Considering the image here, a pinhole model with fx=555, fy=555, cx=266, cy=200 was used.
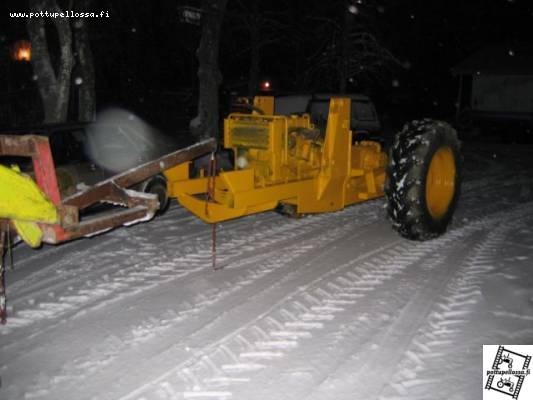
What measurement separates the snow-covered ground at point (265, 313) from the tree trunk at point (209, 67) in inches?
312

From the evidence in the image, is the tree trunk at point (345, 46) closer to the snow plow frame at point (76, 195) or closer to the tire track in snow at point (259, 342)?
the tire track in snow at point (259, 342)

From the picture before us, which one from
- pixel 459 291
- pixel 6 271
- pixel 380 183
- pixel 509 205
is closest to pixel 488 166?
pixel 509 205

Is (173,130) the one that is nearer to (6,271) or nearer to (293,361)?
(6,271)

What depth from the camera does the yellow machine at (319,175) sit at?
20.6ft

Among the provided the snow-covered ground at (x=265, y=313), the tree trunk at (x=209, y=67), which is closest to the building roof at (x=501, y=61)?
the tree trunk at (x=209, y=67)

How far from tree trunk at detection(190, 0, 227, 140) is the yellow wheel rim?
344 inches

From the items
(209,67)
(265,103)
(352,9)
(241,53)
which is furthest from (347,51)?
(265,103)

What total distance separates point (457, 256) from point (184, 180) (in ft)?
10.8

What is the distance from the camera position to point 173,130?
78.0 ft

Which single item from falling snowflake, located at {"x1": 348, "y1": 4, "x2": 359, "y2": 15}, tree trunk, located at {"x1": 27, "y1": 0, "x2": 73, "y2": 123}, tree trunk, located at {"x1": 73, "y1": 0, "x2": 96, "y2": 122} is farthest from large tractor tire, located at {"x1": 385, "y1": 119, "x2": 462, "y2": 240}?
falling snowflake, located at {"x1": 348, "y1": 4, "x2": 359, "y2": 15}

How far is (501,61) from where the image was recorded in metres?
28.5

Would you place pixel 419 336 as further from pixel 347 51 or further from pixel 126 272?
pixel 347 51

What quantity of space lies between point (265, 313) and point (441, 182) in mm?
3859

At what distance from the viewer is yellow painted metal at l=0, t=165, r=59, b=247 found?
421cm
